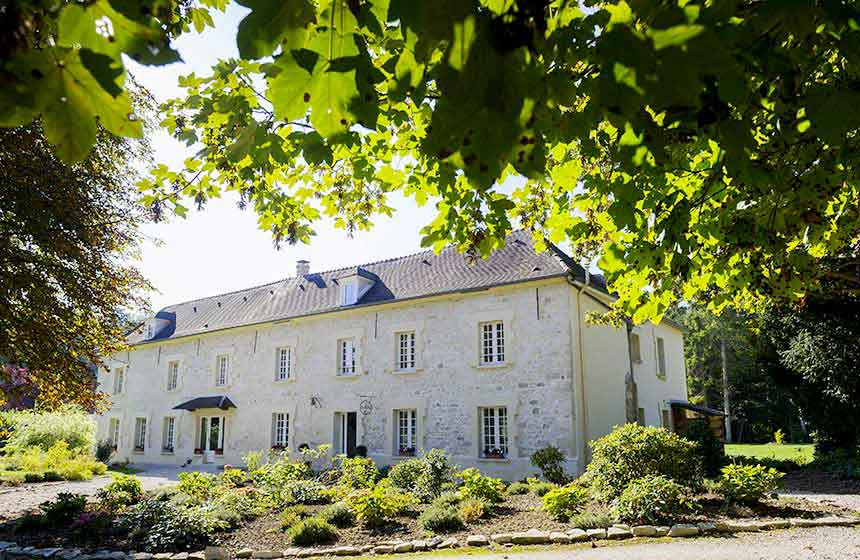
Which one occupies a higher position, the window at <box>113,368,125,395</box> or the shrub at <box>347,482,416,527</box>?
the window at <box>113,368,125,395</box>

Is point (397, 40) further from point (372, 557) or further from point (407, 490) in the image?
point (407, 490)

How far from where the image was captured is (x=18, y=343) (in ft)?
30.9

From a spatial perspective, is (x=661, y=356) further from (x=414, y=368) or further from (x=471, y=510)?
(x=471, y=510)

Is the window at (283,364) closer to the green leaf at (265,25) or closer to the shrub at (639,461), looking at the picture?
the shrub at (639,461)

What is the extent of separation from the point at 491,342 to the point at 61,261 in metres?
11.2

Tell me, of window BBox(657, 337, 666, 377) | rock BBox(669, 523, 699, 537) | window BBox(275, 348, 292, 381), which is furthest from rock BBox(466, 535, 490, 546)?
window BBox(657, 337, 666, 377)

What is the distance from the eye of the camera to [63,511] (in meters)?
9.54

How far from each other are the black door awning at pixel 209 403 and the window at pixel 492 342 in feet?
36.6

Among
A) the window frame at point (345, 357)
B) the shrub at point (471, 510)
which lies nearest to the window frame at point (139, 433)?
the window frame at point (345, 357)

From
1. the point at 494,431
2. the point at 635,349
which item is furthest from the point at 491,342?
the point at 635,349

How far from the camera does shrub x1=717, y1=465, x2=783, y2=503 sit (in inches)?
346

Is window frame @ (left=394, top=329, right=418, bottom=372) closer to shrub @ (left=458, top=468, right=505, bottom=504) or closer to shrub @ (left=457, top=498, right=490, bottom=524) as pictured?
shrub @ (left=458, top=468, right=505, bottom=504)

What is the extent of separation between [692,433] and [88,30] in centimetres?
1445

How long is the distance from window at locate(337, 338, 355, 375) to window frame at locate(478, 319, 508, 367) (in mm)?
5126
